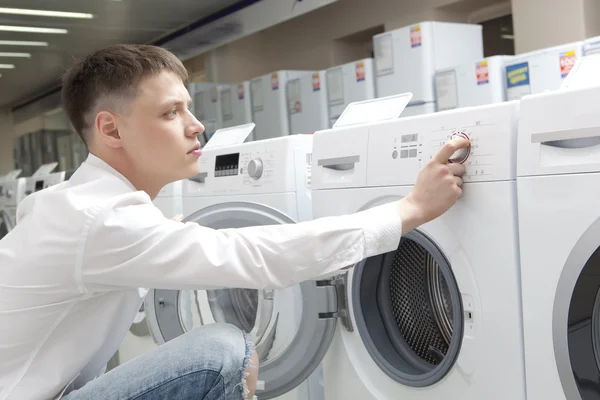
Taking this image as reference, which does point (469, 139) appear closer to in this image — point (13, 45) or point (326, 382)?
point (326, 382)

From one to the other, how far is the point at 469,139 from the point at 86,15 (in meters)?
5.23

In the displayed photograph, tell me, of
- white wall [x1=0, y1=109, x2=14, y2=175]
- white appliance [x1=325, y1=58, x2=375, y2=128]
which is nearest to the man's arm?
white appliance [x1=325, y1=58, x2=375, y2=128]

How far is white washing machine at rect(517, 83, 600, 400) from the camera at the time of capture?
96 centimetres

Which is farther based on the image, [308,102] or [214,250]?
[308,102]

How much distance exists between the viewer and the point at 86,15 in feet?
18.8

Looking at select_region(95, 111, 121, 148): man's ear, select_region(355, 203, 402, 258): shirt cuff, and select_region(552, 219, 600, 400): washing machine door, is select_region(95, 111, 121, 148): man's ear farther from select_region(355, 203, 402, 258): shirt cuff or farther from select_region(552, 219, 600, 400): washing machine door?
select_region(552, 219, 600, 400): washing machine door

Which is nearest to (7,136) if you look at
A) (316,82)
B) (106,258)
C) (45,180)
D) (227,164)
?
(316,82)

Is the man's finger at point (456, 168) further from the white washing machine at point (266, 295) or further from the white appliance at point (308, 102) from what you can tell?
the white appliance at point (308, 102)

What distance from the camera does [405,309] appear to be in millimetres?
1436

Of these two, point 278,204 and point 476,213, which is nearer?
point 476,213

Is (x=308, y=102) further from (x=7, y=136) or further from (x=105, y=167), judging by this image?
(x=7, y=136)

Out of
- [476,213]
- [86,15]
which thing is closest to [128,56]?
[476,213]

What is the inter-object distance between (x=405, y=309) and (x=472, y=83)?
2.60m

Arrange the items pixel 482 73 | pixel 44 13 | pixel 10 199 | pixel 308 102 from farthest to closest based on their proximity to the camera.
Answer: pixel 44 13 < pixel 308 102 < pixel 10 199 < pixel 482 73
